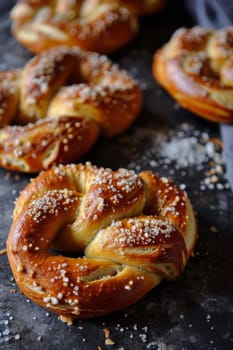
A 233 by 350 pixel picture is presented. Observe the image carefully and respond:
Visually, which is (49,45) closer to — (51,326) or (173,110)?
(173,110)

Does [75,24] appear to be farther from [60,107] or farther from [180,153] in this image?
[180,153]

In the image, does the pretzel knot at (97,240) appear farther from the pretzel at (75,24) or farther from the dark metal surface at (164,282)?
the pretzel at (75,24)

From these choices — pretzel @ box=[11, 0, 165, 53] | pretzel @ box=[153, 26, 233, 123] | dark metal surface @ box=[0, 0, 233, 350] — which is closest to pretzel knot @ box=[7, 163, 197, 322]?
dark metal surface @ box=[0, 0, 233, 350]

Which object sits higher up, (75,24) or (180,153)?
(75,24)

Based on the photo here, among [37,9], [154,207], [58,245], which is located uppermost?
[37,9]

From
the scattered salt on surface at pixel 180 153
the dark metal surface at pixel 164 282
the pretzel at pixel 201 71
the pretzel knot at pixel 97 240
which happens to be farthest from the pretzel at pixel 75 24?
the pretzel knot at pixel 97 240

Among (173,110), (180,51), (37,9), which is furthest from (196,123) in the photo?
(37,9)

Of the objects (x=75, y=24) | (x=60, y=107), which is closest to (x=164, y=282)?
(x=60, y=107)
